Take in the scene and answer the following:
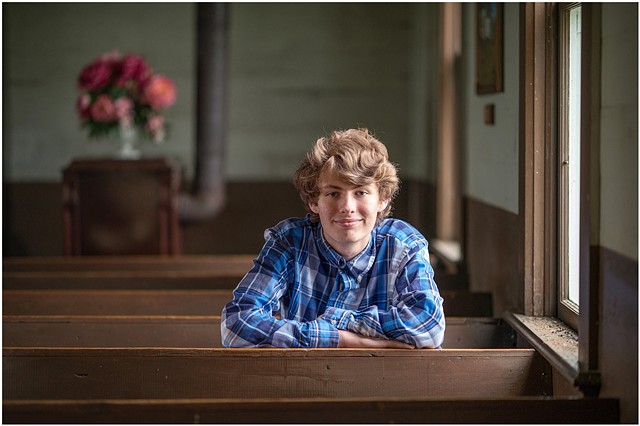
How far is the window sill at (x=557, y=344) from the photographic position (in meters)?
2.48

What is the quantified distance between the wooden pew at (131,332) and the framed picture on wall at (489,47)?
110 centimetres

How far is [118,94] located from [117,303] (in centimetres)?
275

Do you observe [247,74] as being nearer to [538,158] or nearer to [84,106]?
[84,106]

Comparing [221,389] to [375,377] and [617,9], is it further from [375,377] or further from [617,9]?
[617,9]

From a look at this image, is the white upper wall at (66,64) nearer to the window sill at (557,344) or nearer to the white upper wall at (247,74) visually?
the white upper wall at (247,74)

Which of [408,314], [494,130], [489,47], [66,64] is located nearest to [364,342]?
[408,314]

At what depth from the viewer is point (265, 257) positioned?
8.77ft

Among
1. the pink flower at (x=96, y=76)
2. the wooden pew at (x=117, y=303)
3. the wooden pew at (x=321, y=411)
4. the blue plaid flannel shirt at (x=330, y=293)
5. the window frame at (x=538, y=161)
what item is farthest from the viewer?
the pink flower at (x=96, y=76)

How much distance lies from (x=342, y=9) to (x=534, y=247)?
438 cm

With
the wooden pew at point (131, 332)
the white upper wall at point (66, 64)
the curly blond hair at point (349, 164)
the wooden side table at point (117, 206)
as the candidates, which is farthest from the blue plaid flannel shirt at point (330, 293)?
the white upper wall at point (66, 64)

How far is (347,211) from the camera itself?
2586mm

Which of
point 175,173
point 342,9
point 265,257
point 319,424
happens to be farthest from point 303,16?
point 319,424

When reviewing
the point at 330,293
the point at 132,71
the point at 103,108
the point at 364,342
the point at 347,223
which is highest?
the point at 132,71

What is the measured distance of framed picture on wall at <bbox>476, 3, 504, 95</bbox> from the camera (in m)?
3.81
